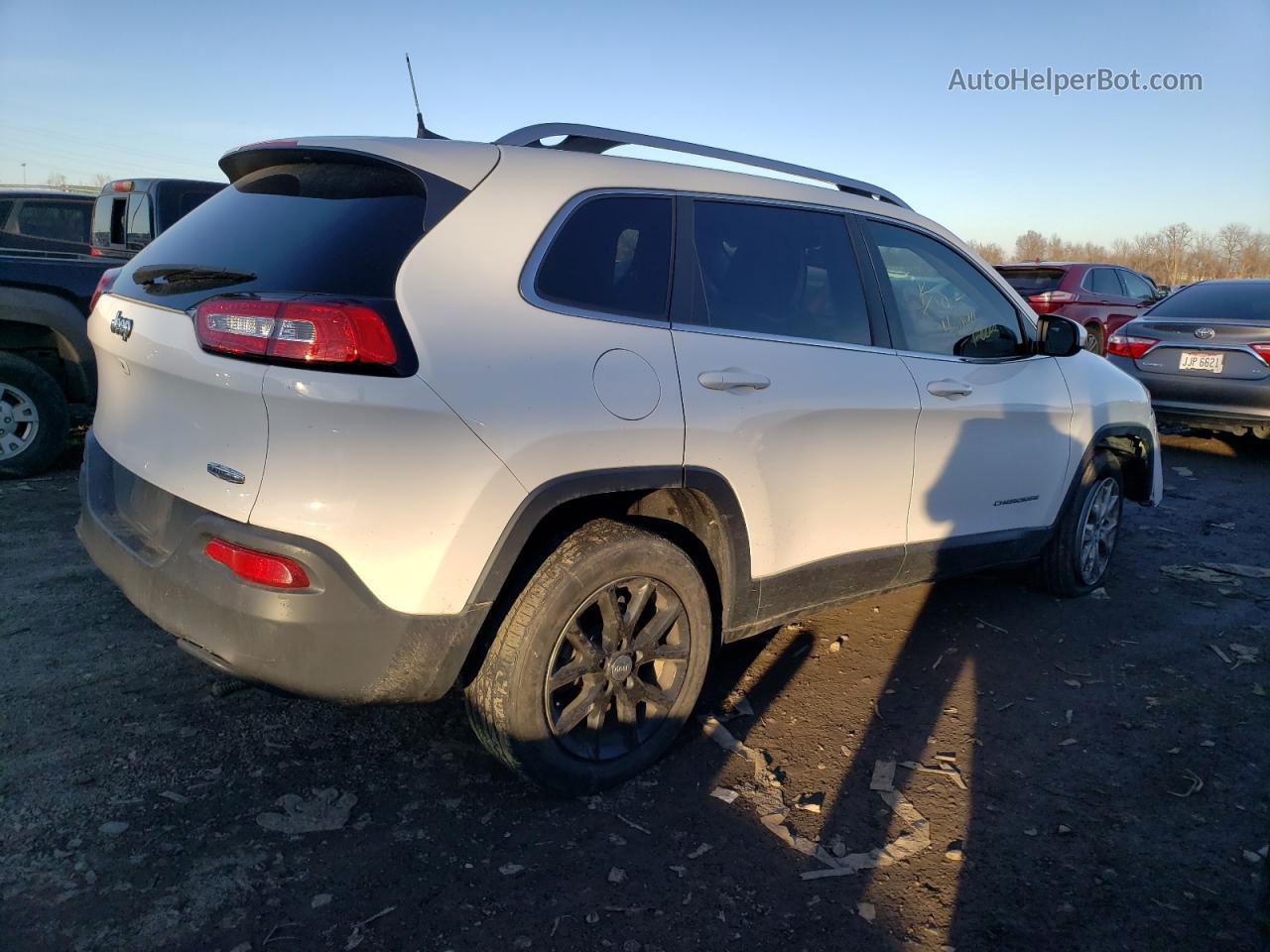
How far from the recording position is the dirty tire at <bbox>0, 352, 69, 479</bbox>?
5.73m

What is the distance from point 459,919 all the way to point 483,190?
6.25 ft

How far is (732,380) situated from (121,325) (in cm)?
184

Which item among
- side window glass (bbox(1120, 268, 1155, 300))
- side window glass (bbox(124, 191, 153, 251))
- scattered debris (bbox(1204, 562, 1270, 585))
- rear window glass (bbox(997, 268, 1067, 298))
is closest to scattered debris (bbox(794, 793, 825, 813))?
scattered debris (bbox(1204, 562, 1270, 585))

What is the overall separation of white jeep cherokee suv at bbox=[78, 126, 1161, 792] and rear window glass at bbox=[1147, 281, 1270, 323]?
6.14 m

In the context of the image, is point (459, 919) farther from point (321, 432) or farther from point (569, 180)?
point (569, 180)

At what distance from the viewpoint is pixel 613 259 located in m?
2.81

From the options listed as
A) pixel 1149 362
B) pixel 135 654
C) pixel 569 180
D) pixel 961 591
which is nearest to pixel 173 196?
pixel 135 654

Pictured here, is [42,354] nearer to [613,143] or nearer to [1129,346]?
[613,143]

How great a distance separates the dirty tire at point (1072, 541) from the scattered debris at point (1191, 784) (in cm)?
154

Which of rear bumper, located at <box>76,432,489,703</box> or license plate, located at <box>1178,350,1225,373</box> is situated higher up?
license plate, located at <box>1178,350,1225,373</box>

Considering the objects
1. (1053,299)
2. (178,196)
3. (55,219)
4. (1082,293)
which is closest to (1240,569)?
(178,196)

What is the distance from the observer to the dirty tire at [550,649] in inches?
103

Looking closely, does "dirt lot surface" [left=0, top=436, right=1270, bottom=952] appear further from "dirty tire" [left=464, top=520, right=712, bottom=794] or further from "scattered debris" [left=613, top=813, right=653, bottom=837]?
"dirty tire" [left=464, top=520, right=712, bottom=794]

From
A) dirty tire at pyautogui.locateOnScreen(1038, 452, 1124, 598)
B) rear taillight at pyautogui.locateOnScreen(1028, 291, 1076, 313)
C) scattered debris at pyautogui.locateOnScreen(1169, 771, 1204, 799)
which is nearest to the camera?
scattered debris at pyautogui.locateOnScreen(1169, 771, 1204, 799)
